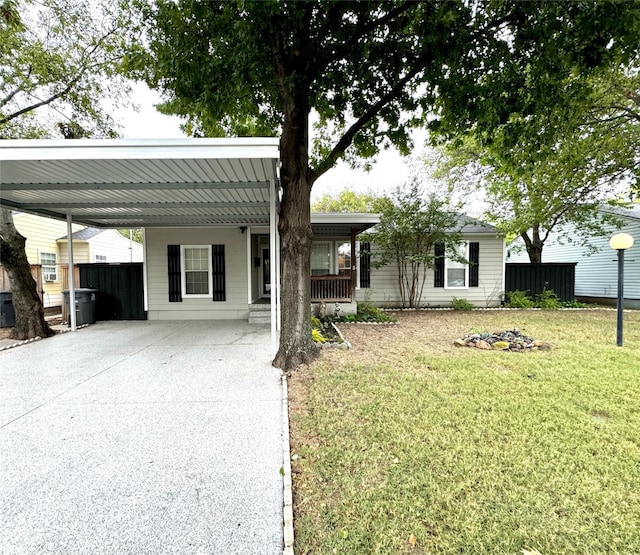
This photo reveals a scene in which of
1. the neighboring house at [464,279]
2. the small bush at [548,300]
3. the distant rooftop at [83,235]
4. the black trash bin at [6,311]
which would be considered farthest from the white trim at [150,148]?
the distant rooftop at [83,235]

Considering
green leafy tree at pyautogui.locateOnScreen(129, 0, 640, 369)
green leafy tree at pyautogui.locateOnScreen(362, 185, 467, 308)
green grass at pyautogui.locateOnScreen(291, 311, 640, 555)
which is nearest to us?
green grass at pyautogui.locateOnScreen(291, 311, 640, 555)

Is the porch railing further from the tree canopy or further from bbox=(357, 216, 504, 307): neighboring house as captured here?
the tree canopy

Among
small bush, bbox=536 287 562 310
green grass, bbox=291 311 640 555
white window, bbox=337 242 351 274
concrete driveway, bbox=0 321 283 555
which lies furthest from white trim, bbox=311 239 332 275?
small bush, bbox=536 287 562 310

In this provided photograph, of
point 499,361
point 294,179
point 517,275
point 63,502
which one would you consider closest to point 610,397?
point 499,361

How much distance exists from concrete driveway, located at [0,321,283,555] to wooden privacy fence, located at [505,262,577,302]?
1025 centimetres

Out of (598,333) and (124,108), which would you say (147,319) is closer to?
(124,108)

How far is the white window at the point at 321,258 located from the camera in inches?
416

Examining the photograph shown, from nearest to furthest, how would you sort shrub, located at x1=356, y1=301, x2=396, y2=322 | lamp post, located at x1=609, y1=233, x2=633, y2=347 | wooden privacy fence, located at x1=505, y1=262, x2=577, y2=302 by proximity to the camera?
lamp post, located at x1=609, y1=233, x2=633, y2=347
shrub, located at x1=356, y1=301, x2=396, y2=322
wooden privacy fence, located at x1=505, y1=262, x2=577, y2=302

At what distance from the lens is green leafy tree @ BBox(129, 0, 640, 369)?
4156mm

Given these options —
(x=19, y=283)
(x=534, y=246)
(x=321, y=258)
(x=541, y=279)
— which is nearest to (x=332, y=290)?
(x=321, y=258)

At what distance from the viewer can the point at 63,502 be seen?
1957 mm

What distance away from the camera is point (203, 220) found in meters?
8.32

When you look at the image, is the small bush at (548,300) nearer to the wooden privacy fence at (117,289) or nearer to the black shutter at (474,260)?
the black shutter at (474,260)

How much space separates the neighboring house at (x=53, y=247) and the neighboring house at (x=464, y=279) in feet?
38.4
